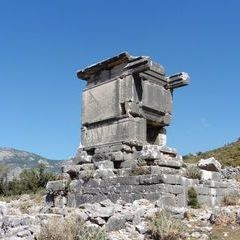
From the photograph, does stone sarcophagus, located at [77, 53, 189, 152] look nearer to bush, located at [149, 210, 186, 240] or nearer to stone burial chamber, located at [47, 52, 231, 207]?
stone burial chamber, located at [47, 52, 231, 207]

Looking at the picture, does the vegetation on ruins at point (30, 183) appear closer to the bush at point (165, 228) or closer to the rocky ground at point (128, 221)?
the rocky ground at point (128, 221)

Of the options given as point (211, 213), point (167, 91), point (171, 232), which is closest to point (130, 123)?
point (167, 91)

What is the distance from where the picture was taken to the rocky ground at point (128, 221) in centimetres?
977

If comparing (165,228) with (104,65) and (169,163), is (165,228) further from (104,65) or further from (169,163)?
(104,65)

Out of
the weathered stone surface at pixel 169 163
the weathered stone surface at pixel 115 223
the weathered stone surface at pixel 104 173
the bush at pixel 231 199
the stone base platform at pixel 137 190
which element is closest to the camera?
the weathered stone surface at pixel 115 223

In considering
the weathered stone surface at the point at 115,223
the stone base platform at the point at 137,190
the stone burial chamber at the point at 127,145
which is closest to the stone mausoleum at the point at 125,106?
the stone burial chamber at the point at 127,145

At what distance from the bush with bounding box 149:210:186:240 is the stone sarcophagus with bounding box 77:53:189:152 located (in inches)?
180

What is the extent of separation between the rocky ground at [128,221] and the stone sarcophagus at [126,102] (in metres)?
3.63

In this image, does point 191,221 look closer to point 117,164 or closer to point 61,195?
point 117,164

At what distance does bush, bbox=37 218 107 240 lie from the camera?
9055 mm

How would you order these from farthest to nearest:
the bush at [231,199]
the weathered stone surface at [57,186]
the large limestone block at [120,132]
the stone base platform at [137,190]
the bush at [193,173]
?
1. the weathered stone surface at [57,186]
2. the large limestone block at [120,132]
3. the bush at [193,173]
4. the bush at [231,199]
5. the stone base platform at [137,190]

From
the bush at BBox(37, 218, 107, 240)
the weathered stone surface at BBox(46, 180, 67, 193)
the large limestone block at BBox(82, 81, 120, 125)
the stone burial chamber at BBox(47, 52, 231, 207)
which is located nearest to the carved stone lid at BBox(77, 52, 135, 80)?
the stone burial chamber at BBox(47, 52, 231, 207)

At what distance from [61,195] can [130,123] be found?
10.2 feet

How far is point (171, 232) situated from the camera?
30.9ft
